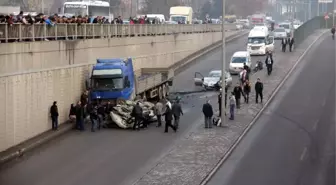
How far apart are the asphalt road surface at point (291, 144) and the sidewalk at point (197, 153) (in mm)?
511

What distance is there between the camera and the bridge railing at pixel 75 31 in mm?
26594

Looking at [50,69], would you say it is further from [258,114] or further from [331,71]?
[331,71]

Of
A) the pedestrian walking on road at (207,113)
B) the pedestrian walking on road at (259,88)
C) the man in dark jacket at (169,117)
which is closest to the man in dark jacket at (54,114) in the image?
the man in dark jacket at (169,117)

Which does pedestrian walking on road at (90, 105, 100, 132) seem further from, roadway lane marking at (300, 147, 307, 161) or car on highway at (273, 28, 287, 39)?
car on highway at (273, 28, 287, 39)

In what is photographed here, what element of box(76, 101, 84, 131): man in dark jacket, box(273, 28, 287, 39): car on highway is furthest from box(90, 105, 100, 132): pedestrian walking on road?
box(273, 28, 287, 39): car on highway

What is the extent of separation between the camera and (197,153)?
24.3 metres

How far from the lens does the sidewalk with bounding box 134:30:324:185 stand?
20.5 meters

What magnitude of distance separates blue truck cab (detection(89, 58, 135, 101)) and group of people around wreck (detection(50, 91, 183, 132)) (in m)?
0.67

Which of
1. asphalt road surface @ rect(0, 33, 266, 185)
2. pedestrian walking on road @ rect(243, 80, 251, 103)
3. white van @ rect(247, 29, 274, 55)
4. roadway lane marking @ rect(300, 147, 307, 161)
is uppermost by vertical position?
white van @ rect(247, 29, 274, 55)

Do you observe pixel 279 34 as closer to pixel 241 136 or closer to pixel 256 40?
pixel 256 40

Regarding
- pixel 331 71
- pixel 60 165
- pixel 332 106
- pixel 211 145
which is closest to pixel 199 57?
pixel 331 71

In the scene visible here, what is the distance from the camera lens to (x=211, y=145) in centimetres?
2584

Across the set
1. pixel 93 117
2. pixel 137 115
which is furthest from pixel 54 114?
pixel 137 115

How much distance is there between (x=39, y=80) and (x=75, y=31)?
6.32 m
